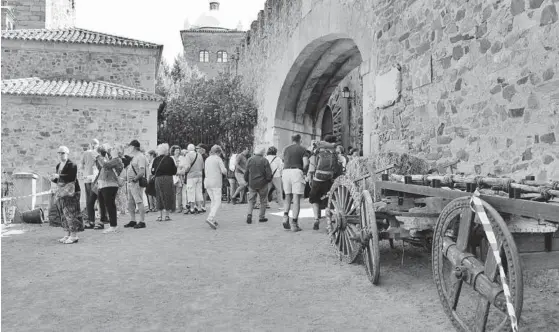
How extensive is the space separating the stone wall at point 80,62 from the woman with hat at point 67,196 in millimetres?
12002

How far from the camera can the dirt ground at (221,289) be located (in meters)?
3.25

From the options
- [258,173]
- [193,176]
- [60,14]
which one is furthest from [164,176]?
[60,14]

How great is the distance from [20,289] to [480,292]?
11.9 feet

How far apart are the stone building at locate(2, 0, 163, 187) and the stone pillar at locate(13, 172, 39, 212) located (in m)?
5.92

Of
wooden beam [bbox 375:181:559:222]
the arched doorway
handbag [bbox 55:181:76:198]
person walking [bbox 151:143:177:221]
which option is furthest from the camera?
the arched doorway

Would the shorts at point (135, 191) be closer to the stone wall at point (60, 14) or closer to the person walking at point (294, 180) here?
the person walking at point (294, 180)

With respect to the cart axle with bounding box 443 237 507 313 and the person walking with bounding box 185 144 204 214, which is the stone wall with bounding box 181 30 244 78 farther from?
the cart axle with bounding box 443 237 507 313

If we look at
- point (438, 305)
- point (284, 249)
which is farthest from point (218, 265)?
point (438, 305)

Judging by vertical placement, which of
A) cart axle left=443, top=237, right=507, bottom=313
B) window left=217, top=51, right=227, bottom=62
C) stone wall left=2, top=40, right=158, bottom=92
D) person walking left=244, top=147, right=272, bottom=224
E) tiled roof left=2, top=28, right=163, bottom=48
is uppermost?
window left=217, top=51, right=227, bottom=62

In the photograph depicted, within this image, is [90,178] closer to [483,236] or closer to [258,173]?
[258,173]

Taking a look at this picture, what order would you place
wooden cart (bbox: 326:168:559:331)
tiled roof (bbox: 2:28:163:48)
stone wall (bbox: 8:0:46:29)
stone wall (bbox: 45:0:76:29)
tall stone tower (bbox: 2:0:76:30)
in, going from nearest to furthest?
wooden cart (bbox: 326:168:559:331) → tiled roof (bbox: 2:28:163:48) → tall stone tower (bbox: 2:0:76:30) → stone wall (bbox: 8:0:46:29) → stone wall (bbox: 45:0:76:29)

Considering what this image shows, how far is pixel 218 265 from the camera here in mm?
5035

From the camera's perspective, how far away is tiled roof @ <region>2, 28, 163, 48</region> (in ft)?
57.4

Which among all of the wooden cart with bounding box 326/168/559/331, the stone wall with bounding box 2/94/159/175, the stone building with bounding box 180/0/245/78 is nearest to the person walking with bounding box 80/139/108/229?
the wooden cart with bounding box 326/168/559/331
